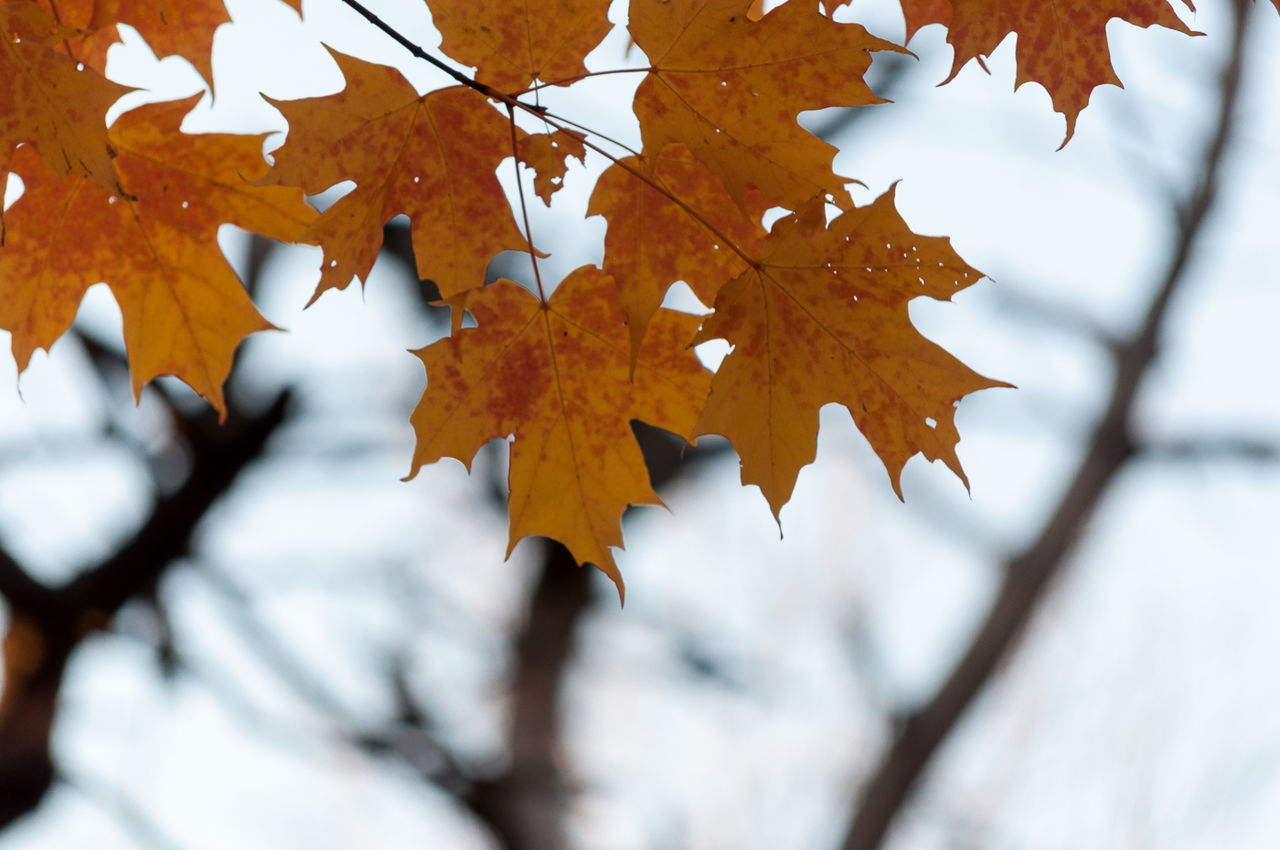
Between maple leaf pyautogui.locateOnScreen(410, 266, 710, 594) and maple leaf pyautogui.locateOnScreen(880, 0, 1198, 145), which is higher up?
maple leaf pyautogui.locateOnScreen(880, 0, 1198, 145)

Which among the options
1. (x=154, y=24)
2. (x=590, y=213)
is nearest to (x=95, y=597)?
(x=154, y=24)

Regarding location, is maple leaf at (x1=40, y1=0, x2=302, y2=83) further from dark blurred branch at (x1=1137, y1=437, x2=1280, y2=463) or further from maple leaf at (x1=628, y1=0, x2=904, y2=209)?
dark blurred branch at (x1=1137, y1=437, x2=1280, y2=463)

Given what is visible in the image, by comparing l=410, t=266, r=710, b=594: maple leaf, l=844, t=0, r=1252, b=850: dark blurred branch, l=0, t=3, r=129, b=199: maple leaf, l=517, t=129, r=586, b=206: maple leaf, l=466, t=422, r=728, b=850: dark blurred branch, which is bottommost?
l=466, t=422, r=728, b=850: dark blurred branch

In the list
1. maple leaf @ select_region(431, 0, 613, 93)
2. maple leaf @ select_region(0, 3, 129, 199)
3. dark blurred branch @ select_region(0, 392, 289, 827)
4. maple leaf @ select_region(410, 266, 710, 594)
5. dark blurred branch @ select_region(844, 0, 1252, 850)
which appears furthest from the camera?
dark blurred branch @ select_region(844, 0, 1252, 850)

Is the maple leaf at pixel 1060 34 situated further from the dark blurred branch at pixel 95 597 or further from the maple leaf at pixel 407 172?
the dark blurred branch at pixel 95 597

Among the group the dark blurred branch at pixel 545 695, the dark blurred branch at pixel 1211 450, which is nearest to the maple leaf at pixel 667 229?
the dark blurred branch at pixel 545 695

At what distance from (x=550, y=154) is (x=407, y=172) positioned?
14 cm

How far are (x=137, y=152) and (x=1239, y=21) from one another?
4.53 metres

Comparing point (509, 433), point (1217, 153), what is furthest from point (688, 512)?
point (509, 433)

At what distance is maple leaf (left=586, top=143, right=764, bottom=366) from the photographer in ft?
2.93

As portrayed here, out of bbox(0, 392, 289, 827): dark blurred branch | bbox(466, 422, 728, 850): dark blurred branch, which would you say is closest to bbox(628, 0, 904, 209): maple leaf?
bbox(0, 392, 289, 827): dark blurred branch

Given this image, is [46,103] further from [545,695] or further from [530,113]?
[545,695]

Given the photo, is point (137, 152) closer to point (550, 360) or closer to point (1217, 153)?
point (550, 360)

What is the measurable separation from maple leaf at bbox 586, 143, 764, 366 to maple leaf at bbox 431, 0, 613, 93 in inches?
4.3
